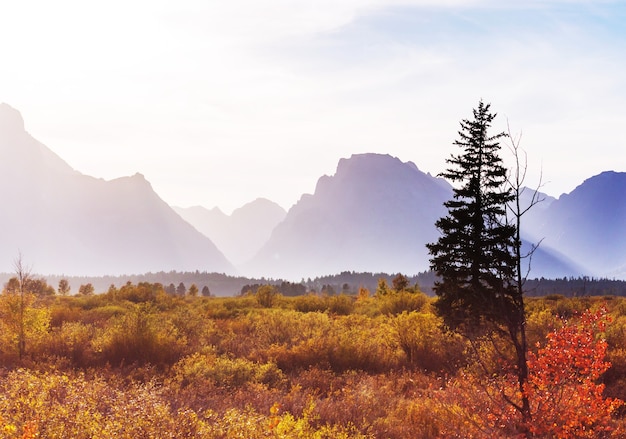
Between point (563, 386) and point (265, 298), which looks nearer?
point (563, 386)

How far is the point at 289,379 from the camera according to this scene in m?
13.7

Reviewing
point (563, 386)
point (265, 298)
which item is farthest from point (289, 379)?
point (265, 298)

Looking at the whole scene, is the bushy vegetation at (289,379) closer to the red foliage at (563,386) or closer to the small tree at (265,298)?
the red foliage at (563,386)

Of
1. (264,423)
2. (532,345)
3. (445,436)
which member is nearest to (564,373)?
(445,436)

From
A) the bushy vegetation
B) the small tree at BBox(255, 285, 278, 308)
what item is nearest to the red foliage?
the bushy vegetation

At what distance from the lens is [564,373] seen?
8852mm

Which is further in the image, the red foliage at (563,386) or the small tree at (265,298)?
the small tree at (265,298)

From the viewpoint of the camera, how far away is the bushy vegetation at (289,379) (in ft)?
28.3

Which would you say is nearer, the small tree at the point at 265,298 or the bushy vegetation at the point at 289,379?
the bushy vegetation at the point at 289,379

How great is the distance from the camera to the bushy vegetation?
862cm

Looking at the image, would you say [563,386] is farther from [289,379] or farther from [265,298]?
[265,298]

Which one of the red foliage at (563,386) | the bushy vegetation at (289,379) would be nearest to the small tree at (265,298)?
the bushy vegetation at (289,379)

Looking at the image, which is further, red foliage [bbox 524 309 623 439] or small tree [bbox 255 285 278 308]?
small tree [bbox 255 285 278 308]

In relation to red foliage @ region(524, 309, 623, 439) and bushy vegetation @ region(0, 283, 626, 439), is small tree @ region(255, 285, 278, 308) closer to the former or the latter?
bushy vegetation @ region(0, 283, 626, 439)
